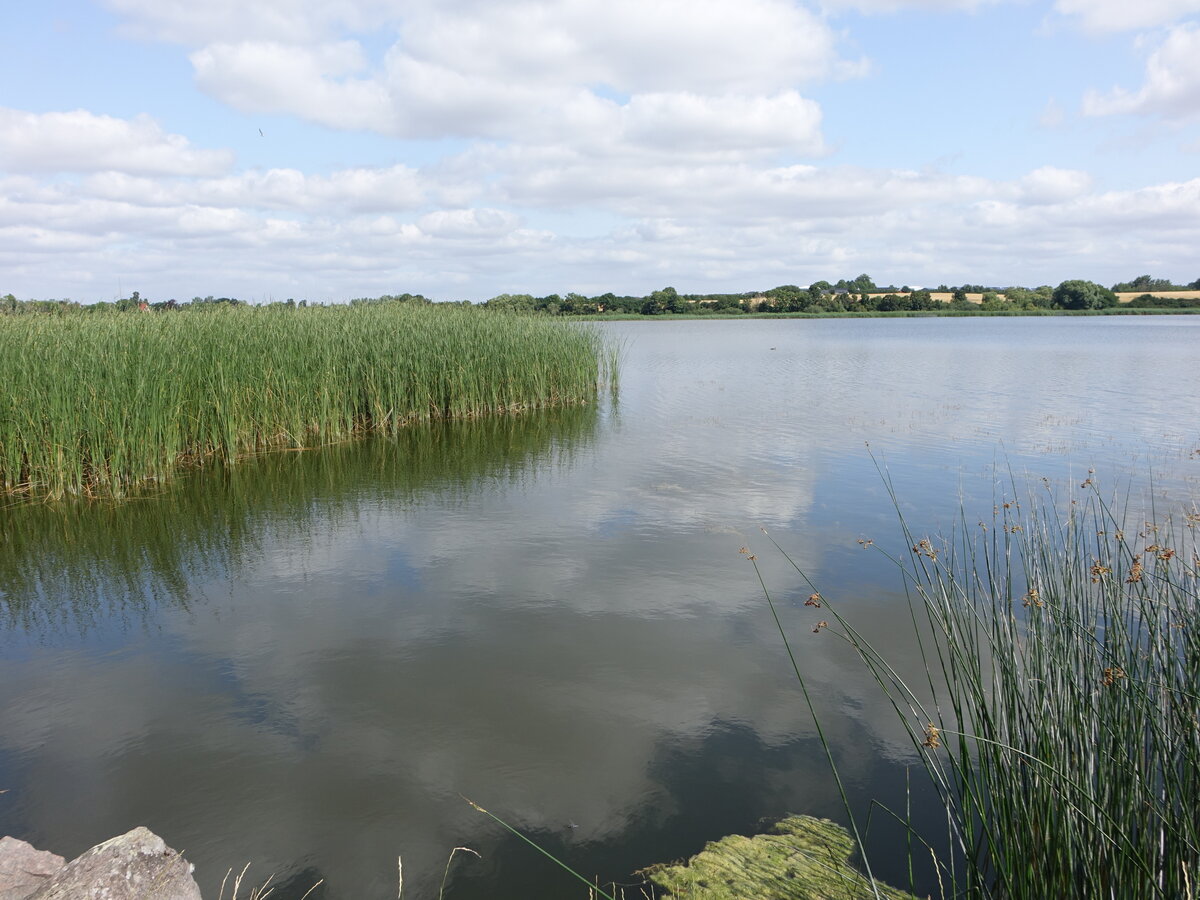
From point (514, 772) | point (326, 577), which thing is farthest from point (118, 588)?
point (514, 772)

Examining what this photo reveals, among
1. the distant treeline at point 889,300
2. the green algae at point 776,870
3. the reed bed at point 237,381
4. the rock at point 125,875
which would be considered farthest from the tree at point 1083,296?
the rock at point 125,875

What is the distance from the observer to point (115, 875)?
223 centimetres

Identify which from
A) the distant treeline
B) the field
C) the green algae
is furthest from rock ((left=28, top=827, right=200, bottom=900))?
the field

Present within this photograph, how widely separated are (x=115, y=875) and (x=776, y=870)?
225cm

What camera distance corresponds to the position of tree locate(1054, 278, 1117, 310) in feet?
222

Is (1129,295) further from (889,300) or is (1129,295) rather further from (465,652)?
(465,652)

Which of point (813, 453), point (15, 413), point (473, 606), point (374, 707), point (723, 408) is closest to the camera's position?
point (374, 707)

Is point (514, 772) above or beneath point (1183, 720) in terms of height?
beneath

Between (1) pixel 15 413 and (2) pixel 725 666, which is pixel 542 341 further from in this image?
(2) pixel 725 666

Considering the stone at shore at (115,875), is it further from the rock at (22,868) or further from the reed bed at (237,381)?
the reed bed at (237,381)

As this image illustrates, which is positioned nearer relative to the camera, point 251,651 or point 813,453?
point 251,651

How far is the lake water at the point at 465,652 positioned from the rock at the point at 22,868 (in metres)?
0.54

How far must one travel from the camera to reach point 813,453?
1047 cm

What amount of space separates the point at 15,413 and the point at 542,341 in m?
9.64
